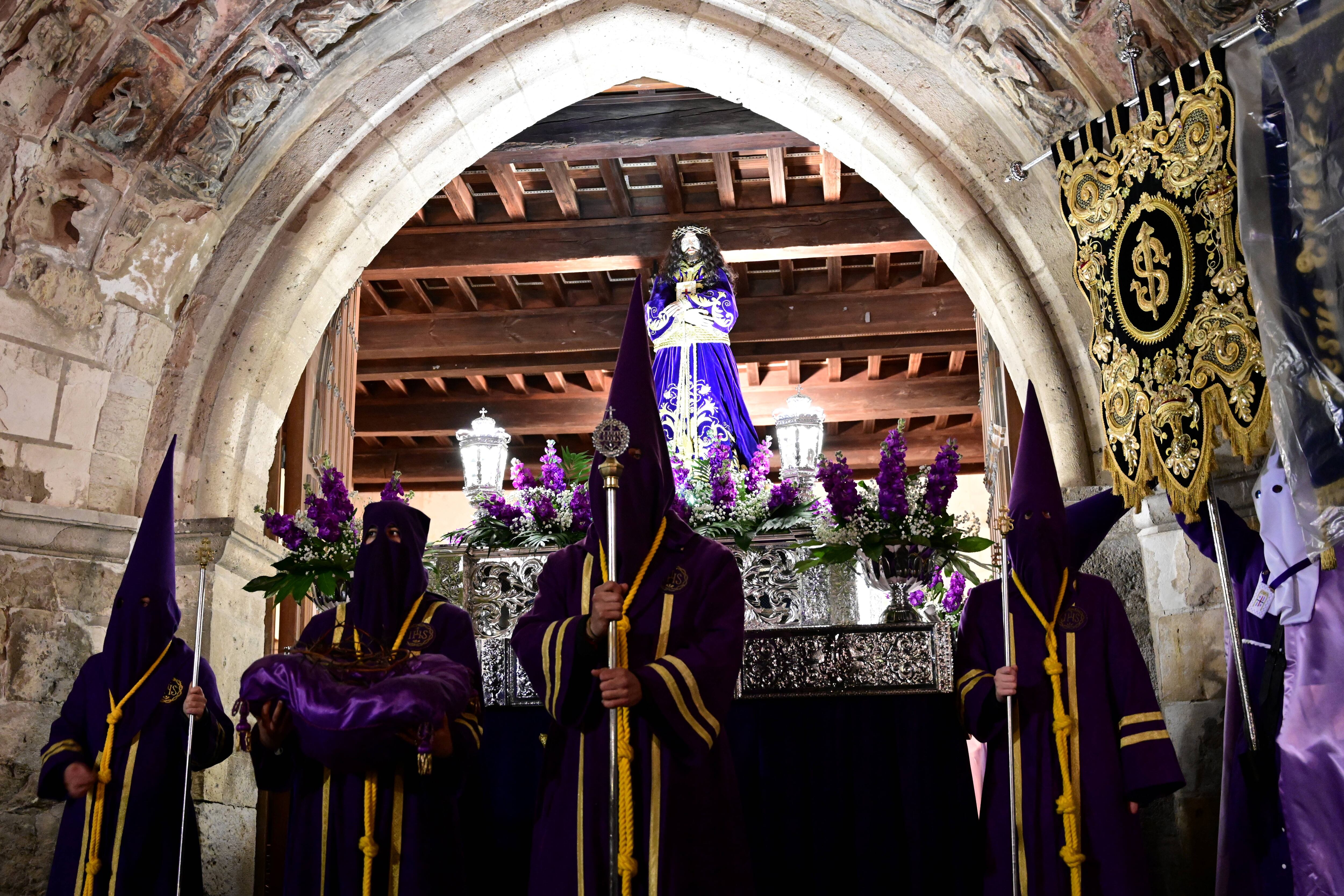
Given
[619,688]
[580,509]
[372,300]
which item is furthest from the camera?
[372,300]

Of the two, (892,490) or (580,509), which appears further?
(580,509)

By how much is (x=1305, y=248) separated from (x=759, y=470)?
71.7 inches

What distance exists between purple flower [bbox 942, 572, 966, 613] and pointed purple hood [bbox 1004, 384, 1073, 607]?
0.82m

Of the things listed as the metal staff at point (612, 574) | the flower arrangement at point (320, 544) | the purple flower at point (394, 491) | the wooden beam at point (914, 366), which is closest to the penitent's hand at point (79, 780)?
the flower arrangement at point (320, 544)

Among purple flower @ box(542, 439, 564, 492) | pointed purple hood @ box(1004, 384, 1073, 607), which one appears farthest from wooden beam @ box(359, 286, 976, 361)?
pointed purple hood @ box(1004, 384, 1073, 607)

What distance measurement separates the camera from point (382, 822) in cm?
265

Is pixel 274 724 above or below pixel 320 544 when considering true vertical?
below

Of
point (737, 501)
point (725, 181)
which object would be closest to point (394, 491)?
point (737, 501)

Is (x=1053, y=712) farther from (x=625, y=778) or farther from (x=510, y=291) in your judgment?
(x=510, y=291)

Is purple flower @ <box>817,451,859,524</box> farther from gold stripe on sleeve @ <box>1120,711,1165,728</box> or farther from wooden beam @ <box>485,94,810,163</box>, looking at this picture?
Result: wooden beam @ <box>485,94,810,163</box>

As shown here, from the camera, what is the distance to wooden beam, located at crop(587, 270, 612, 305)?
825 cm

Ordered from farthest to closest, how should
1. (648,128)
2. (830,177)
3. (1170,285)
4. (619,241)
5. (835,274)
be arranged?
(835,274) < (619,241) < (830,177) < (648,128) < (1170,285)

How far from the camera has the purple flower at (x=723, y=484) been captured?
3.72 metres

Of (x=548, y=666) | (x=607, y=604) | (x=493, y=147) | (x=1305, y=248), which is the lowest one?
(x=548, y=666)
